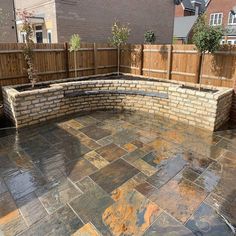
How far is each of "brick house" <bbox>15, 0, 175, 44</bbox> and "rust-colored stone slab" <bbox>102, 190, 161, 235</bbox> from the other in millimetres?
9237

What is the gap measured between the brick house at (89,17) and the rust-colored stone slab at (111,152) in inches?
300

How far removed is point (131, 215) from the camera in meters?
2.77

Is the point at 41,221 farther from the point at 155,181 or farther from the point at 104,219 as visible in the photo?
the point at 155,181

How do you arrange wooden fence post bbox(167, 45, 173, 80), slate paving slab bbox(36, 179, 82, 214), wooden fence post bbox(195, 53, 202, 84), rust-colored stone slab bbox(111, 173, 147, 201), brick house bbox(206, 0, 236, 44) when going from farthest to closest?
brick house bbox(206, 0, 236, 44) < wooden fence post bbox(167, 45, 173, 80) < wooden fence post bbox(195, 53, 202, 84) < rust-colored stone slab bbox(111, 173, 147, 201) < slate paving slab bbox(36, 179, 82, 214)

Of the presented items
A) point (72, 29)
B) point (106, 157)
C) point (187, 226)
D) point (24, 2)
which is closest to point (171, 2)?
point (72, 29)

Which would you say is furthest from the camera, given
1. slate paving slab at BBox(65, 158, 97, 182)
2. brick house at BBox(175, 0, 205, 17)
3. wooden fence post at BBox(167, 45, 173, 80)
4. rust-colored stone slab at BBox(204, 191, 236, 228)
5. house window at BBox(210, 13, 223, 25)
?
brick house at BBox(175, 0, 205, 17)

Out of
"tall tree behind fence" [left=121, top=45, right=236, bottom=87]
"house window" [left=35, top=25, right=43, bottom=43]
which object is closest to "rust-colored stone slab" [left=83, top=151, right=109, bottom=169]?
"tall tree behind fence" [left=121, top=45, right=236, bottom=87]

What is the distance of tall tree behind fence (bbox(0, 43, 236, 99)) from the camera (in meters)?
6.43

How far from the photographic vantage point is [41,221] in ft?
8.72

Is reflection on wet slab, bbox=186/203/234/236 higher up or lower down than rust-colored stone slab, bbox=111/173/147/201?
lower down

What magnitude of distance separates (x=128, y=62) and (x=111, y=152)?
237 inches

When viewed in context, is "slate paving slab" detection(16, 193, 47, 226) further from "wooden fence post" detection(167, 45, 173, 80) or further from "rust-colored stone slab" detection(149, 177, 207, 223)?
"wooden fence post" detection(167, 45, 173, 80)

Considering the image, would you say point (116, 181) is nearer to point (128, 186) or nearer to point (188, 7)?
point (128, 186)

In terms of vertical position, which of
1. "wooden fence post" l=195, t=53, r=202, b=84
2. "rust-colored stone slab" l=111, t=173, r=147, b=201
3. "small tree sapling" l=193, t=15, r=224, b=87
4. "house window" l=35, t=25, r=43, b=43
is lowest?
"rust-colored stone slab" l=111, t=173, r=147, b=201
